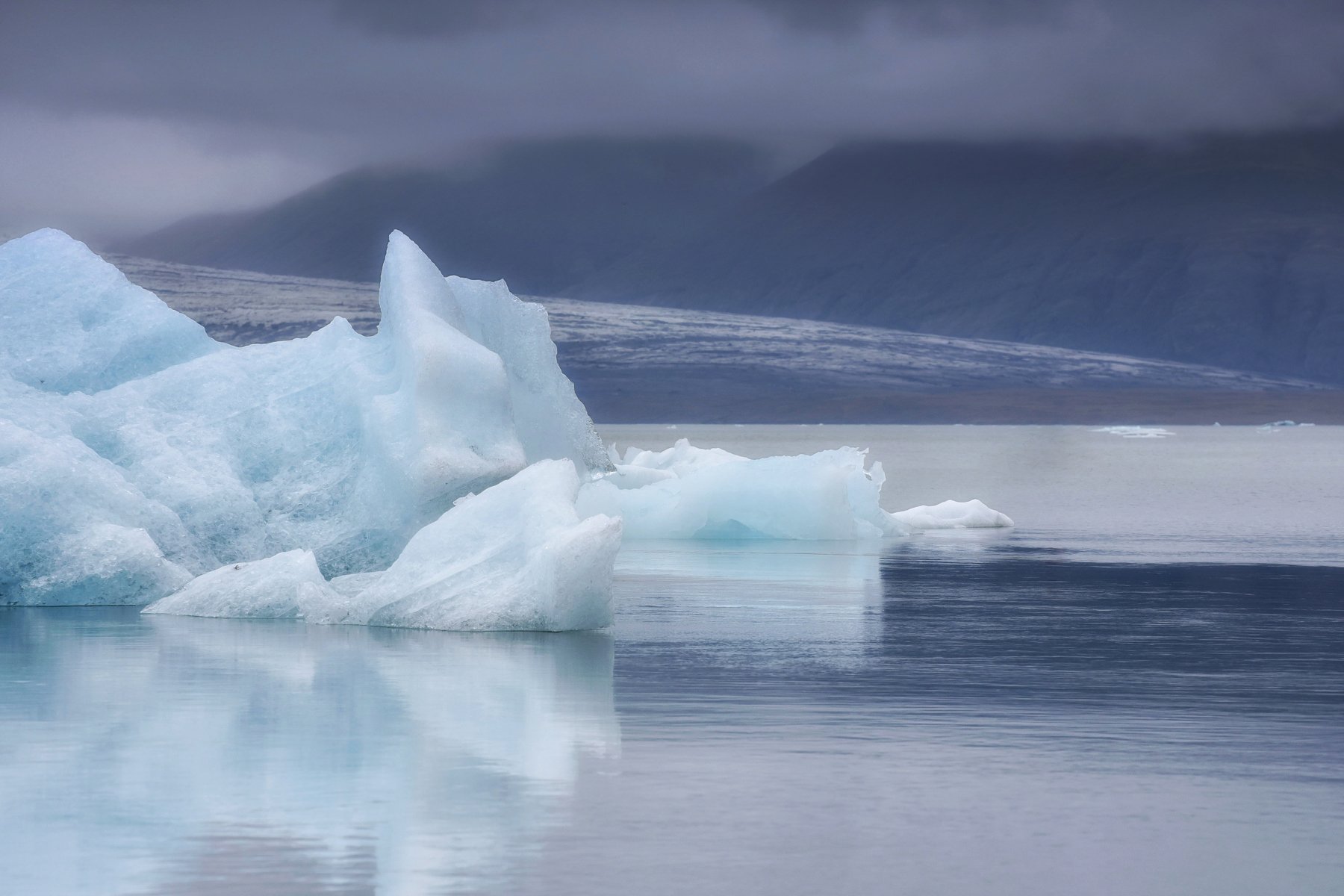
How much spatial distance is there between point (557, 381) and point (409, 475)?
11.1 ft

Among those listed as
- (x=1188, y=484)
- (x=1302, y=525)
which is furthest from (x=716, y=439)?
(x=1302, y=525)

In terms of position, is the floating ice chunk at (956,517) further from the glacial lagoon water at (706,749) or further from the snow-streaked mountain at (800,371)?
the snow-streaked mountain at (800,371)

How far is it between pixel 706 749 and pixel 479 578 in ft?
18.5

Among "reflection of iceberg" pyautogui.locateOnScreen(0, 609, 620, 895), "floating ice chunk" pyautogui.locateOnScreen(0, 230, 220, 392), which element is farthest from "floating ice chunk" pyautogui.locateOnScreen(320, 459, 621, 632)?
"floating ice chunk" pyautogui.locateOnScreen(0, 230, 220, 392)

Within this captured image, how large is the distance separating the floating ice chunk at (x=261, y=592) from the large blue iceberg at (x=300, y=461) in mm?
19

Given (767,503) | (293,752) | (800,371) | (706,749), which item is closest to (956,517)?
(767,503)

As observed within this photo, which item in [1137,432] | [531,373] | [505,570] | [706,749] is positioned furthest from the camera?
[1137,432]

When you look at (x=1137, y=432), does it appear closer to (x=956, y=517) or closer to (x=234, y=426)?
(x=956, y=517)

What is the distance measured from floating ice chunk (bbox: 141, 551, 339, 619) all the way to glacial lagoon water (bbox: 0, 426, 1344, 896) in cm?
30

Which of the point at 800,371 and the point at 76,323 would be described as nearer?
the point at 76,323

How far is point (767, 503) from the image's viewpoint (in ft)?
84.3

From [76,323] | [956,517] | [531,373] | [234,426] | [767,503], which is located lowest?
[956,517]

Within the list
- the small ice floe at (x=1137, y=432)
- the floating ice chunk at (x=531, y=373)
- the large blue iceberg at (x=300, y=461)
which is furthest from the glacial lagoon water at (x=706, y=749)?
the small ice floe at (x=1137, y=432)

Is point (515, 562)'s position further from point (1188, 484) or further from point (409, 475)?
point (1188, 484)
